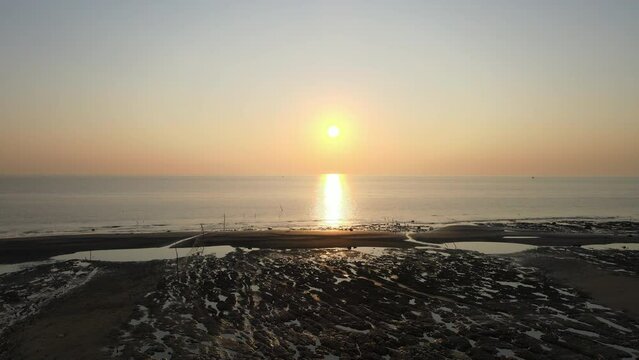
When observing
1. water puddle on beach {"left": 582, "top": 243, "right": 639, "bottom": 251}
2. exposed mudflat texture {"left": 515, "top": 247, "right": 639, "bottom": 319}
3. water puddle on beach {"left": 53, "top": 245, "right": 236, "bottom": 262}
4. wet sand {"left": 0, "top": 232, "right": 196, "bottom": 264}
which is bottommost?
water puddle on beach {"left": 53, "top": 245, "right": 236, "bottom": 262}

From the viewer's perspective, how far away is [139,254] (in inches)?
1485

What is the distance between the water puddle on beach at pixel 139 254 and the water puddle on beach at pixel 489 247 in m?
21.8

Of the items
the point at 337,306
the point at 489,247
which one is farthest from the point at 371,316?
the point at 489,247

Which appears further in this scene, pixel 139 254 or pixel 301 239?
pixel 301 239

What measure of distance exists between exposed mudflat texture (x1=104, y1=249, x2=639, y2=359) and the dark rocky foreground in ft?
0.17

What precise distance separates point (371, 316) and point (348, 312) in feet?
3.89

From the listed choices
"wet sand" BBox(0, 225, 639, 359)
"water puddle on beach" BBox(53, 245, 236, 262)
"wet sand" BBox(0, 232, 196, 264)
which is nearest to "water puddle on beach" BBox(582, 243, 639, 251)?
"wet sand" BBox(0, 225, 639, 359)

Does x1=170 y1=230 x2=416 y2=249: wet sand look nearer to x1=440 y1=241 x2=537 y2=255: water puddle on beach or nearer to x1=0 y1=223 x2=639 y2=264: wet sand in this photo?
x1=0 y1=223 x2=639 y2=264: wet sand

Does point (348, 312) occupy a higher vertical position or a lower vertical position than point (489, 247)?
higher

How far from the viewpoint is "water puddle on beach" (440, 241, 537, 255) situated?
38.5 meters

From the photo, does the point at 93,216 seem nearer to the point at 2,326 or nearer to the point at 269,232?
the point at 269,232

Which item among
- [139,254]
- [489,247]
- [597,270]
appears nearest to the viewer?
[597,270]

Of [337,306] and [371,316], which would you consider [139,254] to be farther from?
[371,316]

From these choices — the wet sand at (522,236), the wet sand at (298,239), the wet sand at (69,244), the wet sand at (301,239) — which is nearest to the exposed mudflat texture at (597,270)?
the wet sand at (522,236)
